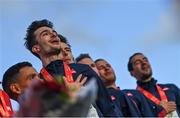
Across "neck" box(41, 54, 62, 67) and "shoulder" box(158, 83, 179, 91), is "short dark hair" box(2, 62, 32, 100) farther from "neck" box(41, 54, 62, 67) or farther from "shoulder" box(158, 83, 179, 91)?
"shoulder" box(158, 83, 179, 91)

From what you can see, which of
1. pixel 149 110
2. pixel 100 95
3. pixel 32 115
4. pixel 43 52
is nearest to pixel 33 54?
pixel 43 52

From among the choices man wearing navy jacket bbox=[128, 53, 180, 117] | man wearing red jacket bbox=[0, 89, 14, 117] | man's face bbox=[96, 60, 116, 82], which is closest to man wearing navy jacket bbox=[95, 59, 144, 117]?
man's face bbox=[96, 60, 116, 82]

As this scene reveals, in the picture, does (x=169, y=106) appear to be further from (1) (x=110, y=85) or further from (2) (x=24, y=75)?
(2) (x=24, y=75)

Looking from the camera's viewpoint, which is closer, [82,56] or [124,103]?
[124,103]

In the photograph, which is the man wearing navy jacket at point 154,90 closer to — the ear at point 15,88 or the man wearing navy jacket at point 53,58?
the man wearing navy jacket at point 53,58

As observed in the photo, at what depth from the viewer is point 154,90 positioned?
5.23 meters

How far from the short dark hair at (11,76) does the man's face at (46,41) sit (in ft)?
0.58

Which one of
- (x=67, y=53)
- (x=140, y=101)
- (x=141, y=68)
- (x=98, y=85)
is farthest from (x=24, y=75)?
(x=141, y=68)

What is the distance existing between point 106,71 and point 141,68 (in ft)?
1.71

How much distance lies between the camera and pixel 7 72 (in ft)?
12.5

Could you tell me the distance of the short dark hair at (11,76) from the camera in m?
3.71

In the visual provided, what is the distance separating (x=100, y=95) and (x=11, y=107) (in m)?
0.68

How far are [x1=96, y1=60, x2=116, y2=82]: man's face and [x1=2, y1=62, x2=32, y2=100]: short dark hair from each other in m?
1.42

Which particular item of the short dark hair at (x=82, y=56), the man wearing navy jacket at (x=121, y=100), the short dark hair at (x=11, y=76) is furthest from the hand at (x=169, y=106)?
the short dark hair at (x=11, y=76)
